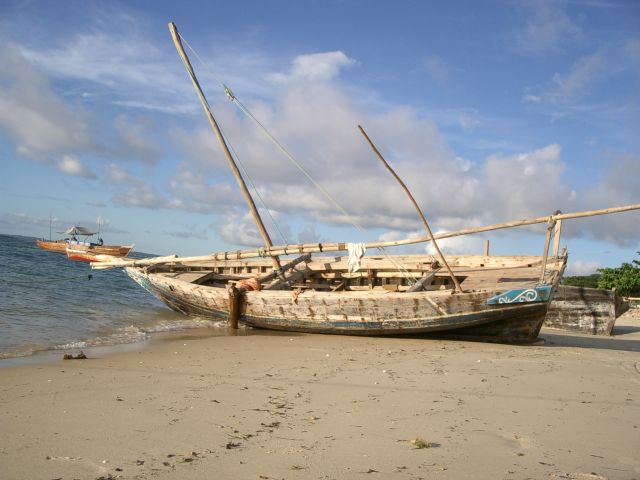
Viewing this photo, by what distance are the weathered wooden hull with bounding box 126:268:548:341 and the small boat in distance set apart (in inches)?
1552

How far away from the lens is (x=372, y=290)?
1138 cm

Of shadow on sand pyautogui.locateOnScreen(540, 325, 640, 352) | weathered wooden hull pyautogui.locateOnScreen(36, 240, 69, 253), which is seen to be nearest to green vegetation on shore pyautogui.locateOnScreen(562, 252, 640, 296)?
shadow on sand pyautogui.locateOnScreen(540, 325, 640, 352)

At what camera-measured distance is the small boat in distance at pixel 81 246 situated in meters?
51.4

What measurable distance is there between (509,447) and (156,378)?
11.7 ft

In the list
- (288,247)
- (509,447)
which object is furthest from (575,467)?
(288,247)

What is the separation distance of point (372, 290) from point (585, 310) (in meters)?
6.20

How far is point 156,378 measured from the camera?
5227mm

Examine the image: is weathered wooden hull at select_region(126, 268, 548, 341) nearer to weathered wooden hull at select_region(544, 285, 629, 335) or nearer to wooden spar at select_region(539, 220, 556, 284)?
wooden spar at select_region(539, 220, 556, 284)

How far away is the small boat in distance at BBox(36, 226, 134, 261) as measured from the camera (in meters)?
51.4

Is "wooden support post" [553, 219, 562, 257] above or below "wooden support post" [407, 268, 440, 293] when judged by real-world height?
above

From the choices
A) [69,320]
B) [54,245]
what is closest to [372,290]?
[69,320]

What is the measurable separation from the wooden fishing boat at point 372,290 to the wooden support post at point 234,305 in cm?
2

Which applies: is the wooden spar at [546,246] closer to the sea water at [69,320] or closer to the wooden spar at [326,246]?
the wooden spar at [326,246]

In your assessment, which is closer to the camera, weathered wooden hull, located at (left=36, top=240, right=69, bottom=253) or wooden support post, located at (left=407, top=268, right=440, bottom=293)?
wooden support post, located at (left=407, top=268, right=440, bottom=293)
